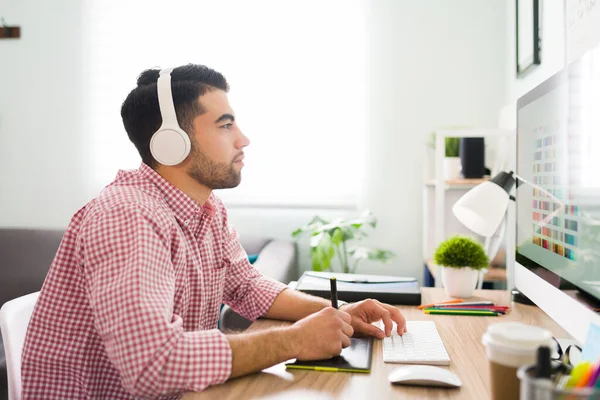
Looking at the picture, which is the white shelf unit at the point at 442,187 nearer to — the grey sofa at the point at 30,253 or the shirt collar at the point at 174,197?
the grey sofa at the point at 30,253

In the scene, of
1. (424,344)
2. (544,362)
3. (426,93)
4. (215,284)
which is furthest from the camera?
(426,93)

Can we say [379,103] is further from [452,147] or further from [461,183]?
[461,183]

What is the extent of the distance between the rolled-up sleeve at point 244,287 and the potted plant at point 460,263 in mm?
448

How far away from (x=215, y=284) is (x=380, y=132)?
1.82 meters

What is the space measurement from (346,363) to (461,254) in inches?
24.9

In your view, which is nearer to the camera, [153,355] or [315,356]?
[153,355]

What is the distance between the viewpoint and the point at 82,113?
3107 mm

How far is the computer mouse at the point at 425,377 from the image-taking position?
2.63 feet

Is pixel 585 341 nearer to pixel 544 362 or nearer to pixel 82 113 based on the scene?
pixel 544 362

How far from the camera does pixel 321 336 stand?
92cm

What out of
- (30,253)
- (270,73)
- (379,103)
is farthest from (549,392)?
(30,253)

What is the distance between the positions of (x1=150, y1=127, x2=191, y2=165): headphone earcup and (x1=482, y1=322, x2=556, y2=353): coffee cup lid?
0.75m

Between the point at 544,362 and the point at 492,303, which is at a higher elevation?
the point at 544,362

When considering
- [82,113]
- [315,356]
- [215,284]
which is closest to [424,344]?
[315,356]
